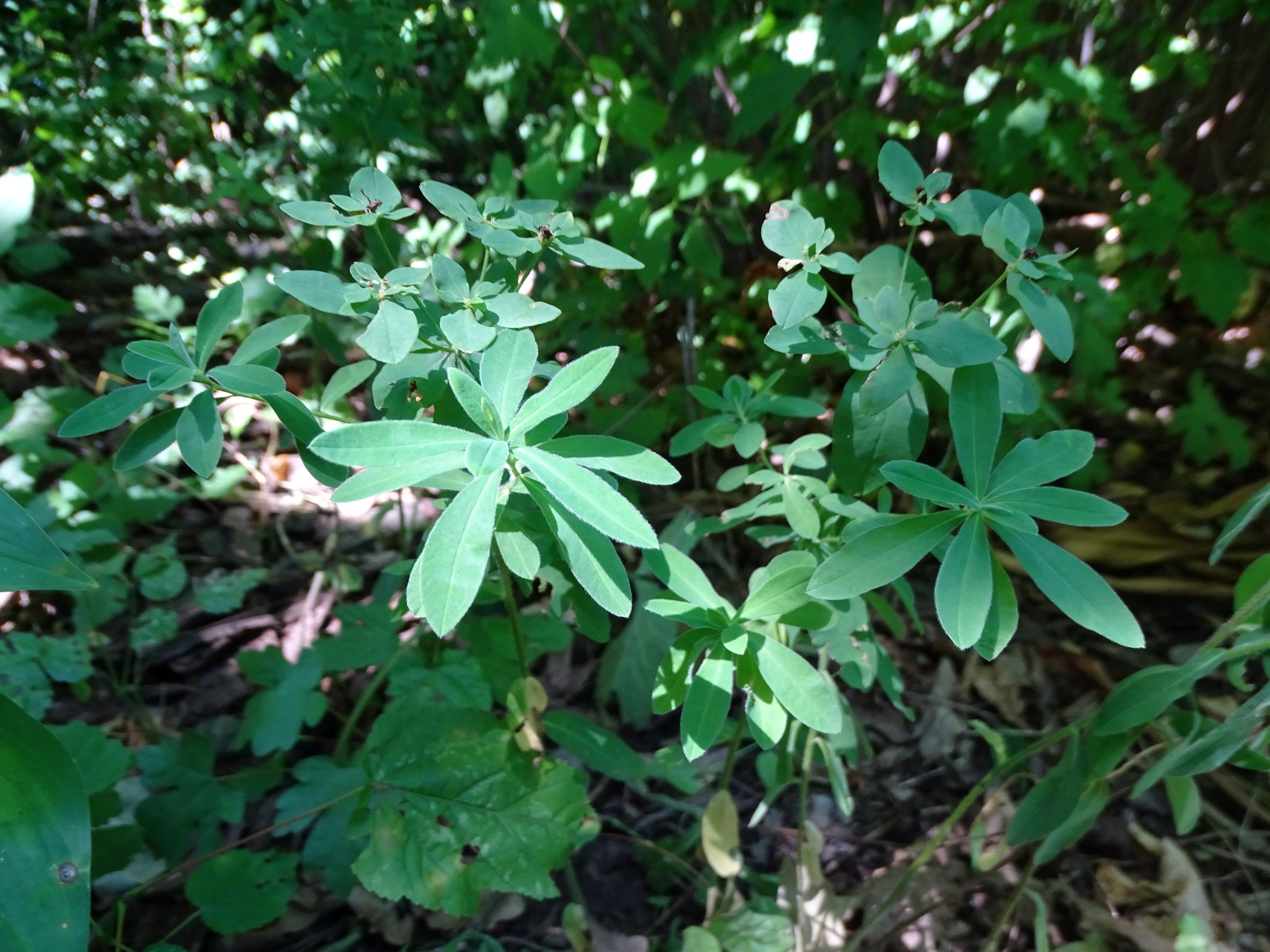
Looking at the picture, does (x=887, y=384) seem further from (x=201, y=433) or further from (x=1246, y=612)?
(x=201, y=433)

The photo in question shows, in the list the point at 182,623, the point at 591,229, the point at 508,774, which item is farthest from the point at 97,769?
the point at 591,229

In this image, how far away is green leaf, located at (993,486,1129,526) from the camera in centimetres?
81

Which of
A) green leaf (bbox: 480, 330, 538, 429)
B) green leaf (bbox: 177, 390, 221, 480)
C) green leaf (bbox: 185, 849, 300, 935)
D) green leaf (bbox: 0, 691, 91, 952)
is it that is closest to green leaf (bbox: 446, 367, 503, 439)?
green leaf (bbox: 480, 330, 538, 429)

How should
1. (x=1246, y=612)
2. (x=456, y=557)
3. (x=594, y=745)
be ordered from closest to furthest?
(x=456, y=557) < (x=1246, y=612) < (x=594, y=745)

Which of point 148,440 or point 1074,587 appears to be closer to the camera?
point 1074,587

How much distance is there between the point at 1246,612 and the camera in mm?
954

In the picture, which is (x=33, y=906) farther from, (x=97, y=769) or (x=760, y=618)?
(x=760, y=618)

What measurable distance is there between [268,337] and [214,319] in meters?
0.07

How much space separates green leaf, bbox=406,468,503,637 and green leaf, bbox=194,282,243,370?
426 millimetres

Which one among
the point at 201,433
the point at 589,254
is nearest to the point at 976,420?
the point at 589,254

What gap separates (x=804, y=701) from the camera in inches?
36.0

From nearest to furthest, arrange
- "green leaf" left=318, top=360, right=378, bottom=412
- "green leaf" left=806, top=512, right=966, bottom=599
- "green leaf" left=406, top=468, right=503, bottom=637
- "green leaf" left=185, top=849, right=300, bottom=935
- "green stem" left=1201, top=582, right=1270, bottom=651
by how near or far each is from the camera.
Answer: "green leaf" left=406, top=468, right=503, bottom=637 < "green leaf" left=806, top=512, right=966, bottom=599 < "green stem" left=1201, top=582, right=1270, bottom=651 < "green leaf" left=318, top=360, right=378, bottom=412 < "green leaf" left=185, top=849, right=300, bottom=935

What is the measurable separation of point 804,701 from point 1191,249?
2.02 m

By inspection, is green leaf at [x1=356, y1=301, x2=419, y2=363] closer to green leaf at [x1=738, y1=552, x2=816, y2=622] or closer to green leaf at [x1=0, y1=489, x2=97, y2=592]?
green leaf at [x1=0, y1=489, x2=97, y2=592]
